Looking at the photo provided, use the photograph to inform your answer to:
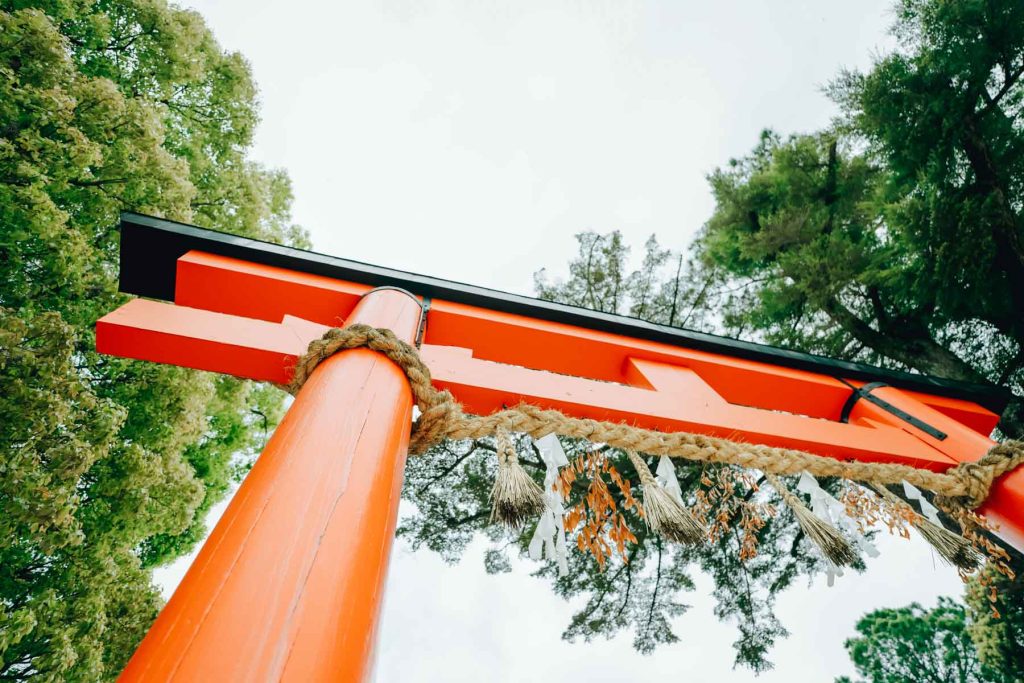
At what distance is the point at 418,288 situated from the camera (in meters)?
1.95

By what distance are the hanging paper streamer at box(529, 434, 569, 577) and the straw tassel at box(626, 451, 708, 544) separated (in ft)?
0.60

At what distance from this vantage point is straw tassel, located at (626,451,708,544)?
992 mm

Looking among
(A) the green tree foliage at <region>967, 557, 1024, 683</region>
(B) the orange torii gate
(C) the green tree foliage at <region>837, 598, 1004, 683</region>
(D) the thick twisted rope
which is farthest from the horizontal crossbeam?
(C) the green tree foliage at <region>837, 598, 1004, 683</region>

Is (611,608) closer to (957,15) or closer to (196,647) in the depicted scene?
(196,647)

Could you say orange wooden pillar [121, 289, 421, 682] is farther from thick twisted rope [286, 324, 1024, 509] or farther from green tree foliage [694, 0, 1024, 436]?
green tree foliage [694, 0, 1024, 436]

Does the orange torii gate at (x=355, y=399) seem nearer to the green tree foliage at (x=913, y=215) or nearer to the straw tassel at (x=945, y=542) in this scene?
the straw tassel at (x=945, y=542)

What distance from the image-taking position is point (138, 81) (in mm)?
4363

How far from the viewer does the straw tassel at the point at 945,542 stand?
45.9 inches

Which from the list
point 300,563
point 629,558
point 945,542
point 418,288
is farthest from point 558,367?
point 629,558

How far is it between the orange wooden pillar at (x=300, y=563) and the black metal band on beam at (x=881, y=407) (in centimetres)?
190

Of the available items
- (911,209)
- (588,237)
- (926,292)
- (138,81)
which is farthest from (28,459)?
(926,292)

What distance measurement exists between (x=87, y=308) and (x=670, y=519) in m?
4.39

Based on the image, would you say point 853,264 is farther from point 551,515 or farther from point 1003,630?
point 551,515

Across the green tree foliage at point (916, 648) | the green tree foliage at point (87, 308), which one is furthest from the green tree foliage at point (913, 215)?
the green tree foliage at point (87, 308)
